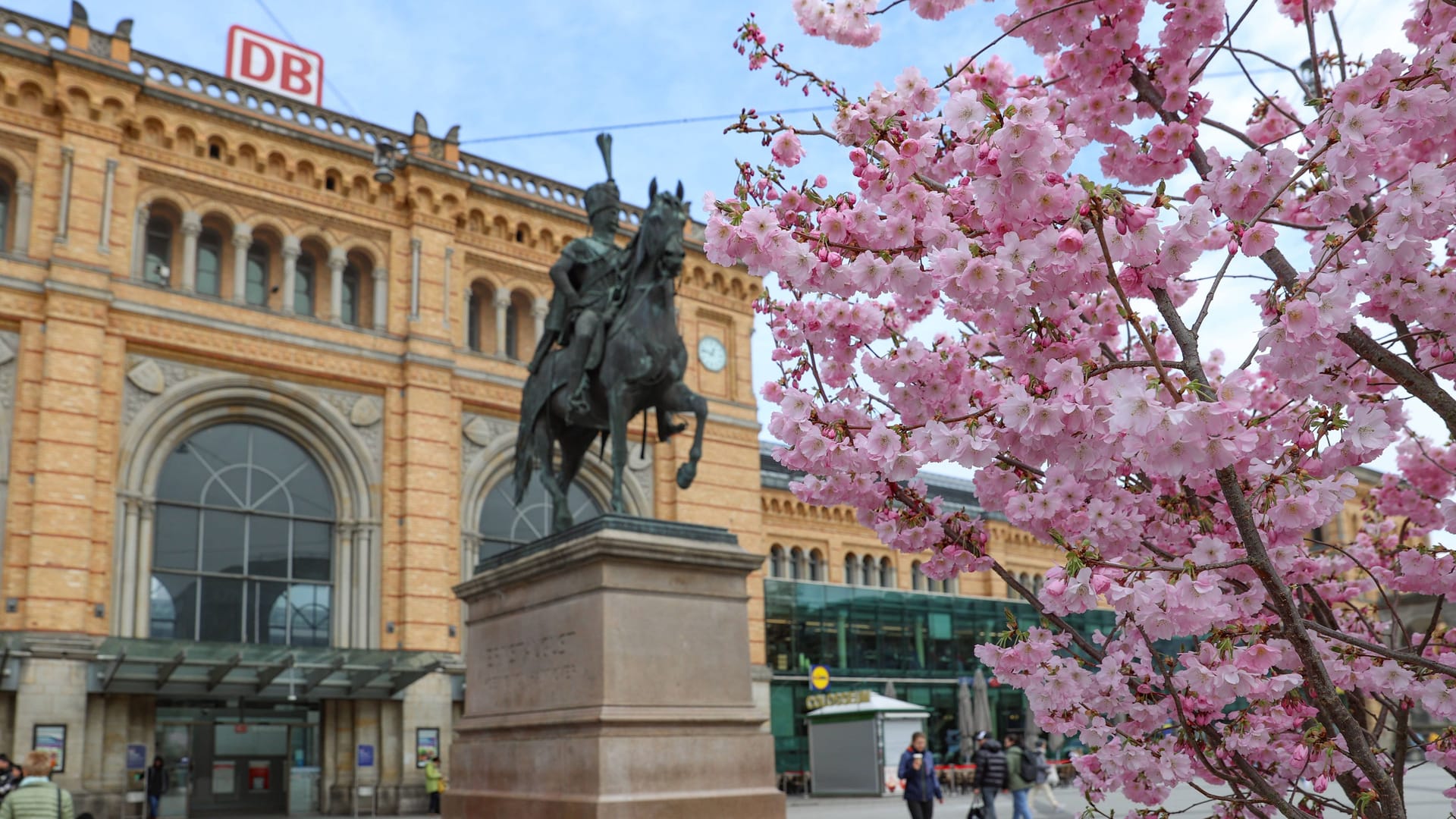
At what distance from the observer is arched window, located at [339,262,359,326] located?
1193 inches

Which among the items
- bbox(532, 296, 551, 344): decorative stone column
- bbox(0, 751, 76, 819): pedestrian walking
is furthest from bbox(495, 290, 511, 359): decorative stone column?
bbox(0, 751, 76, 819): pedestrian walking

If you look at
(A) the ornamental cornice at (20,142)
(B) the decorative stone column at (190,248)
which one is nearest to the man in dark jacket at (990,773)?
(B) the decorative stone column at (190,248)

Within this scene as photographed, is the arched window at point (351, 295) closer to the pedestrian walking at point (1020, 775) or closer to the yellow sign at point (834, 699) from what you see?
the yellow sign at point (834, 699)

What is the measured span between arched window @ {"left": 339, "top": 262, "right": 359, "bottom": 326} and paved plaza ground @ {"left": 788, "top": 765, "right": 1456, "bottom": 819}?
15.0m

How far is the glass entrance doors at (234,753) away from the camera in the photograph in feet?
84.0

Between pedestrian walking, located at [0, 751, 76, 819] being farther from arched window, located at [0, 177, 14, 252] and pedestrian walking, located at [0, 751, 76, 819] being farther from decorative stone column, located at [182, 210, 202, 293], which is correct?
decorative stone column, located at [182, 210, 202, 293]

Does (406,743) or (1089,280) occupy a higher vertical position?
(1089,280)

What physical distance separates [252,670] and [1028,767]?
618 inches

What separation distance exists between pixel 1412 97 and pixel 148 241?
2829 cm

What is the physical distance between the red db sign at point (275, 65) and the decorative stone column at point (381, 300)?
442cm

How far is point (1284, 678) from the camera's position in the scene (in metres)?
4.48

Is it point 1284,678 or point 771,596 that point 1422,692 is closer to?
point 1284,678

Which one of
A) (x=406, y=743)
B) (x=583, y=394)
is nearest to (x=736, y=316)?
(x=406, y=743)

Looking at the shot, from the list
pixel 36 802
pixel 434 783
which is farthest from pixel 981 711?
pixel 36 802
